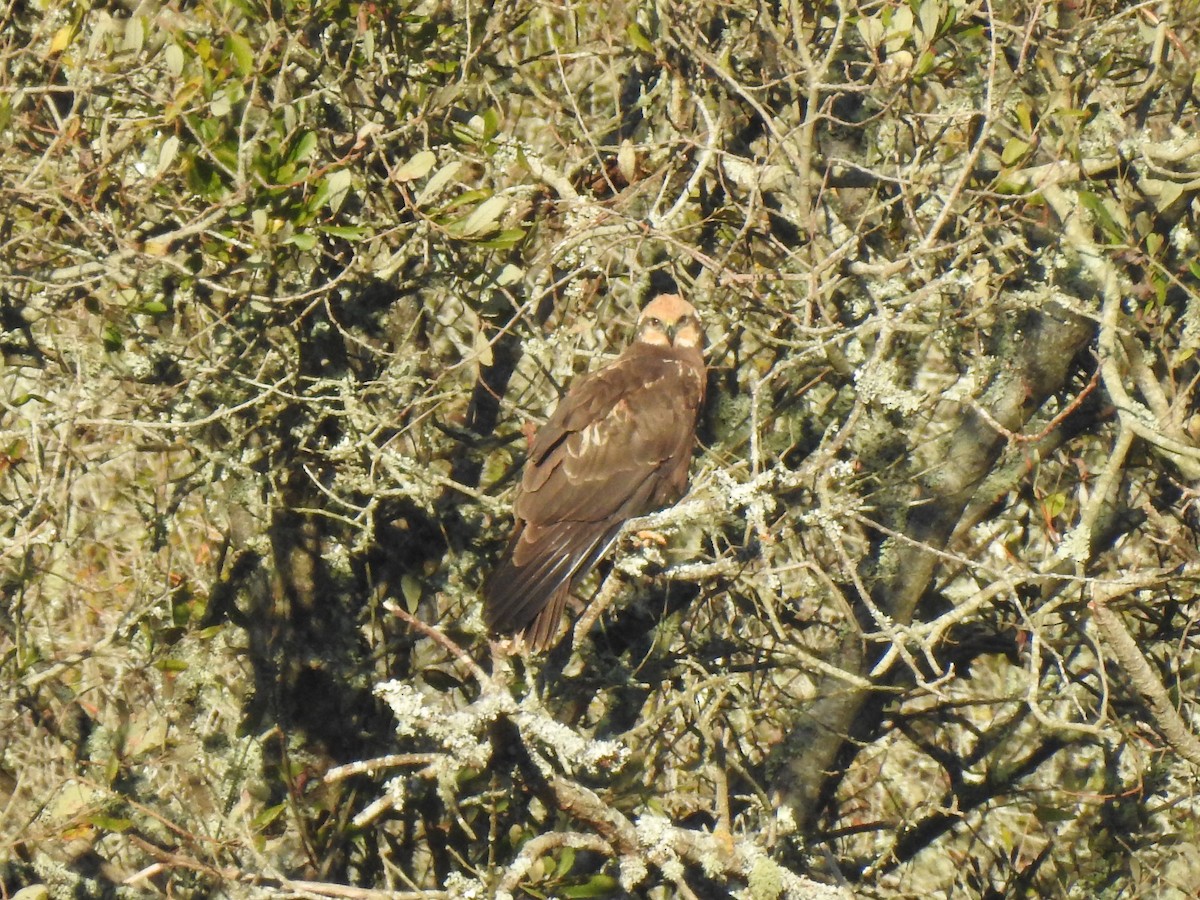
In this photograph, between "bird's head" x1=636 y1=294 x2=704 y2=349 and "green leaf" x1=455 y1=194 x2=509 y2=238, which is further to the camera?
"bird's head" x1=636 y1=294 x2=704 y2=349

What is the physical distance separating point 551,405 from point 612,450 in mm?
530

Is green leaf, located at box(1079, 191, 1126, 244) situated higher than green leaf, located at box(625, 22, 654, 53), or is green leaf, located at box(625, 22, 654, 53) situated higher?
green leaf, located at box(625, 22, 654, 53)

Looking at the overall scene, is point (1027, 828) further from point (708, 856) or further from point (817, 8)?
point (817, 8)

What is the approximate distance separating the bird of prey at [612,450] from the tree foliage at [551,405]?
0.54ft

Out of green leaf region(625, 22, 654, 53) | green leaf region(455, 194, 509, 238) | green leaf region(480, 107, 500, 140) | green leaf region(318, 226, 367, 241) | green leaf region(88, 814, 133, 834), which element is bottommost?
green leaf region(88, 814, 133, 834)

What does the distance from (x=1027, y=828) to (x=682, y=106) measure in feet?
10.1

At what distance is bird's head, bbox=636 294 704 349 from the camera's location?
17.6ft

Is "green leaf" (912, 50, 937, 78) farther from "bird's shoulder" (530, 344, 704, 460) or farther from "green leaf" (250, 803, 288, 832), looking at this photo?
"green leaf" (250, 803, 288, 832)

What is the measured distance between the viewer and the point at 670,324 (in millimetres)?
5461

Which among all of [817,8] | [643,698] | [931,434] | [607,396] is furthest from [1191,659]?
[817,8]

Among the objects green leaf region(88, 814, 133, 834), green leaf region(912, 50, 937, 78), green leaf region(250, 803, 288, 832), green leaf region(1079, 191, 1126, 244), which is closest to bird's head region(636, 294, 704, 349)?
green leaf region(912, 50, 937, 78)

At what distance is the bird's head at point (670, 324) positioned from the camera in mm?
5371

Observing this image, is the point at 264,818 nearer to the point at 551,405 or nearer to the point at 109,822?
the point at 109,822

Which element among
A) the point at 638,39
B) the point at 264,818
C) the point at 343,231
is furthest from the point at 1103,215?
the point at 264,818
